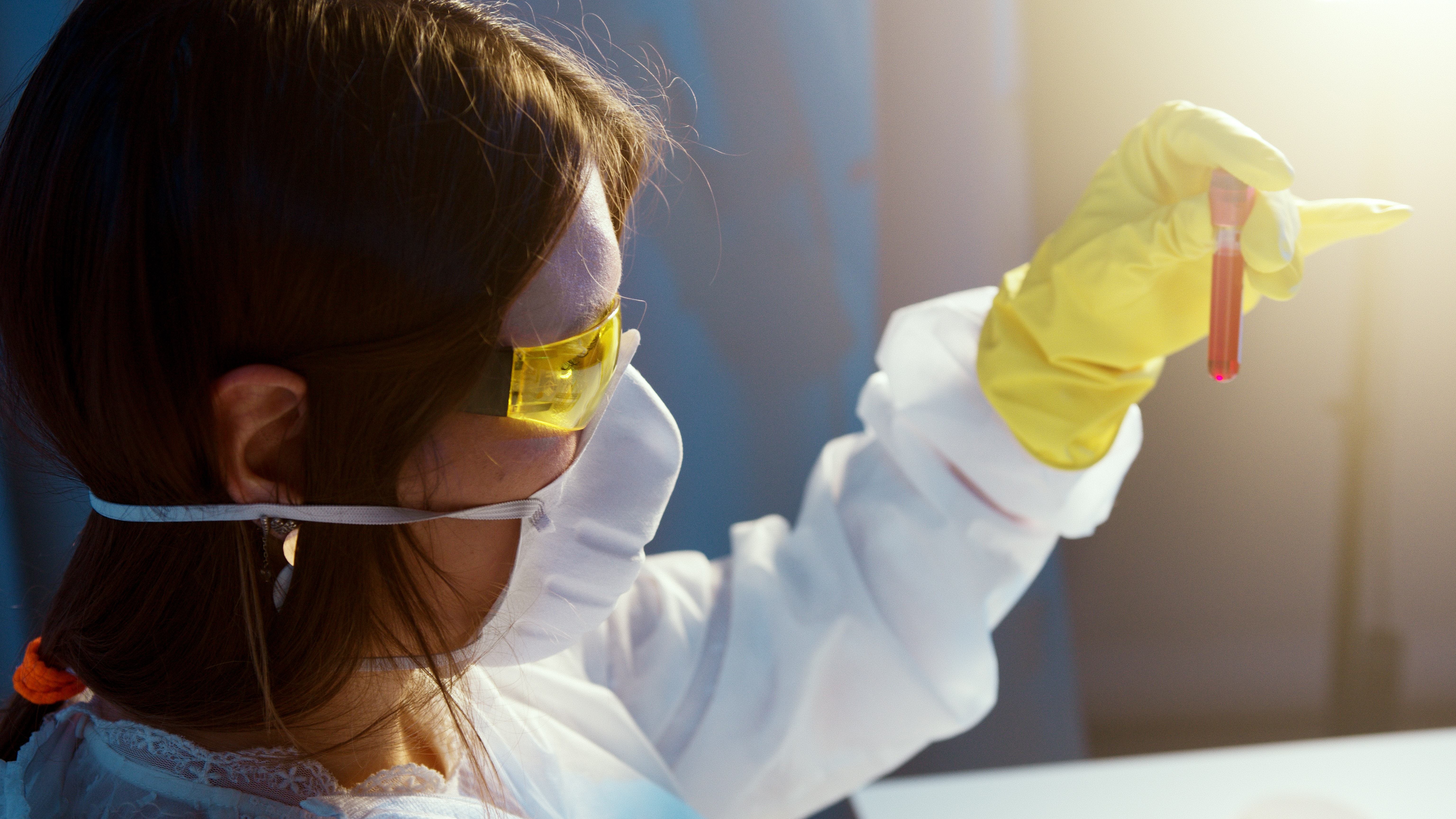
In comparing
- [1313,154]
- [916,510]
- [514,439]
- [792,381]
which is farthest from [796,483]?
[1313,154]

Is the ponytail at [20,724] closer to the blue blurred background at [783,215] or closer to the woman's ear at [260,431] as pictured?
the woman's ear at [260,431]

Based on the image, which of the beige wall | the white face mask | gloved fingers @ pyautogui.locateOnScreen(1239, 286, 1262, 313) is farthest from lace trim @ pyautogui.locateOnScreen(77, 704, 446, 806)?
the beige wall

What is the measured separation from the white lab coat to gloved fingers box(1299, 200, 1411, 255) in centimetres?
23

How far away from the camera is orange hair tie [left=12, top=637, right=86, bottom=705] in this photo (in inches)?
24.3

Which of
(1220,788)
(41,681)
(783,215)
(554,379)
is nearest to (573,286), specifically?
(554,379)

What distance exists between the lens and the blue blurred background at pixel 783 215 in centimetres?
109

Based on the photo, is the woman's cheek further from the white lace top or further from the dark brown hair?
the white lace top

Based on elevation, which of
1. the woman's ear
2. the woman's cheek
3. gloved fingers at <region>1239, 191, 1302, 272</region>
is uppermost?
gloved fingers at <region>1239, 191, 1302, 272</region>

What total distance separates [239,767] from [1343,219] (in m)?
0.93

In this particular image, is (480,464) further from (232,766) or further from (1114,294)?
(1114,294)

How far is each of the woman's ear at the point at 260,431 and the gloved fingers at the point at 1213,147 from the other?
0.67 m

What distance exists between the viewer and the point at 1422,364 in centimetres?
Answer: 126

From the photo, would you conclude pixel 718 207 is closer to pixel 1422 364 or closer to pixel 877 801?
pixel 877 801

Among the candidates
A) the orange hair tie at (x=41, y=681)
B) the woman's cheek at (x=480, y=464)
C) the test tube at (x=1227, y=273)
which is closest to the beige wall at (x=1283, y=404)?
the test tube at (x=1227, y=273)
